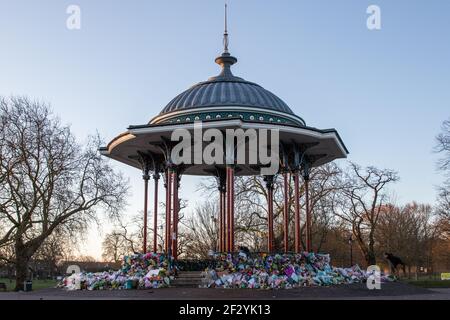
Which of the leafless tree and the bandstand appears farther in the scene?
the leafless tree

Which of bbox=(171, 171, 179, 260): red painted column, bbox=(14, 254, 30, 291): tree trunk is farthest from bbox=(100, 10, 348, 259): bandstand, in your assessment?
bbox=(14, 254, 30, 291): tree trunk

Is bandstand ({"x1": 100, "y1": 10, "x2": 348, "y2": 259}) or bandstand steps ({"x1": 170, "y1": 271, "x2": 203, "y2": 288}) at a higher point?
bandstand ({"x1": 100, "y1": 10, "x2": 348, "y2": 259})

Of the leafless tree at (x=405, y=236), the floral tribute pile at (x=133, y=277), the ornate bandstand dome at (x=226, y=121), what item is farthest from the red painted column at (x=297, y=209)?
the leafless tree at (x=405, y=236)

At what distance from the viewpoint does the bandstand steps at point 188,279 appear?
26891 mm

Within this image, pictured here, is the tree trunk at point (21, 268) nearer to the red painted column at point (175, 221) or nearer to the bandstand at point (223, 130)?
the bandstand at point (223, 130)

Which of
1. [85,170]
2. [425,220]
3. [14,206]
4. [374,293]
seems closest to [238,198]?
[85,170]

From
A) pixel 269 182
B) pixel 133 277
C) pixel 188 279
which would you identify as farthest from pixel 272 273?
pixel 269 182

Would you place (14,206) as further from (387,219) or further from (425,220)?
(425,220)

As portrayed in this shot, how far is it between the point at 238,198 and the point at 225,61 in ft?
58.7

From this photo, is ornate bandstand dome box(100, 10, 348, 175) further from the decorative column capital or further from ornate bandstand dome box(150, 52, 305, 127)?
the decorative column capital

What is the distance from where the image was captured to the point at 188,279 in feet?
91.0

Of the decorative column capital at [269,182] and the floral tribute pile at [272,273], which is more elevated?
the decorative column capital at [269,182]

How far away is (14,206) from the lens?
41.3 m

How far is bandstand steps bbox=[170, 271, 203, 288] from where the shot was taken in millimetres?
26891
